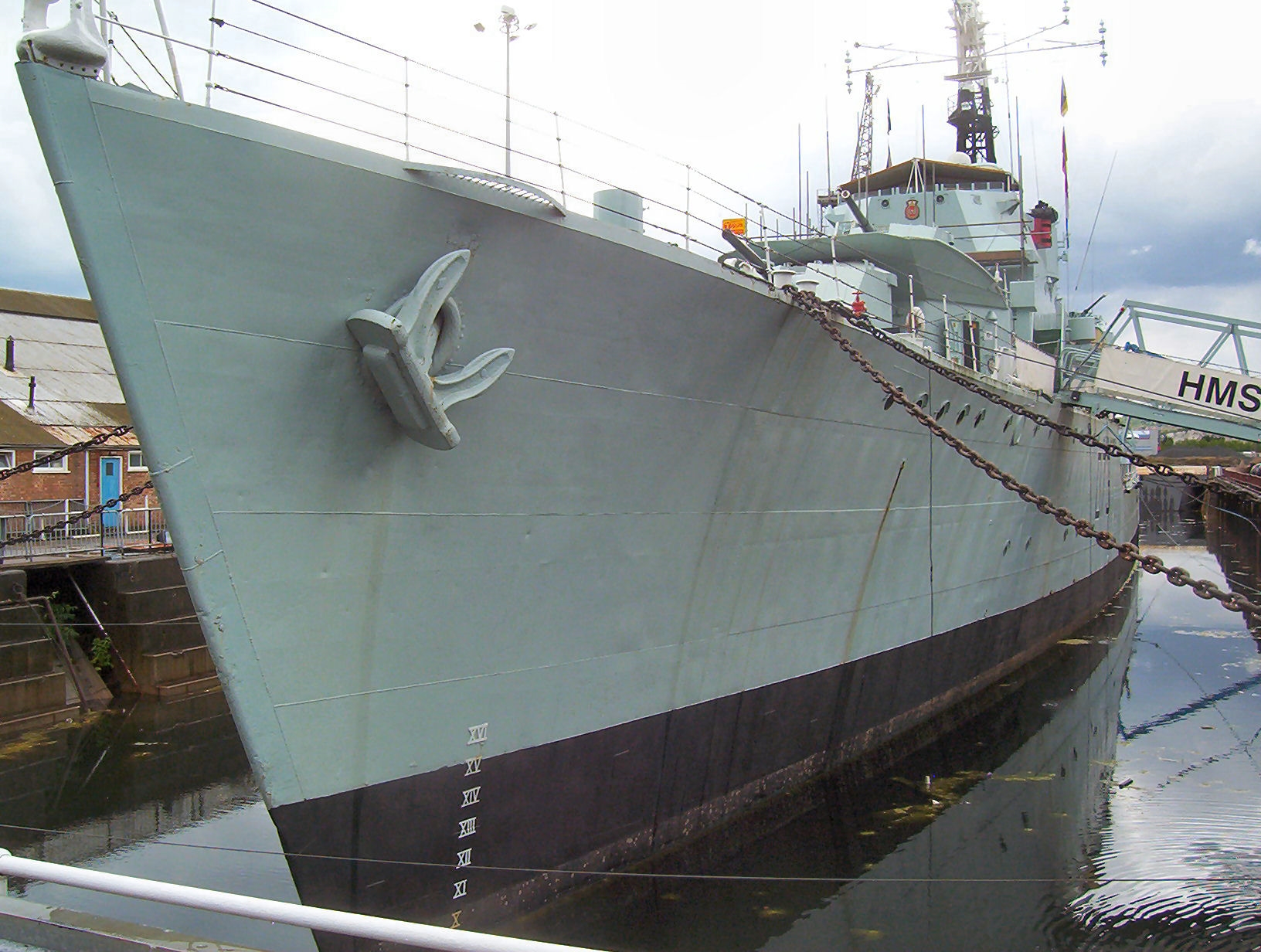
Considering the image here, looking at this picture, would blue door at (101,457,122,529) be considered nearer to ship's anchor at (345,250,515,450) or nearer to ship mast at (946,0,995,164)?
ship's anchor at (345,250,515,450)

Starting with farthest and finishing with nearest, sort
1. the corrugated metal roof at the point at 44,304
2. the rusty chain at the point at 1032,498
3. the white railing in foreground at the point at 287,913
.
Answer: the corrugated metal roof at the point at 44,304
the rusty chain at the point at 1032,498
the white railing in foreground at the point at 287,913

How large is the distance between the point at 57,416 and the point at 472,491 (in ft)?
55.9

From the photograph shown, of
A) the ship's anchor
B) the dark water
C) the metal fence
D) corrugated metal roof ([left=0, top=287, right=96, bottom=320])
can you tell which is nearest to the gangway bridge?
the dark water

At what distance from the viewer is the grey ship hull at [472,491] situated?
12.6 ft

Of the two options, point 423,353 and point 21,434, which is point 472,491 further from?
point 21,434

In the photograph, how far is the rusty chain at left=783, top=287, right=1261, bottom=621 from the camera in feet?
15.7

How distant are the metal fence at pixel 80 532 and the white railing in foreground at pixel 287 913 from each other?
1238 centimetres

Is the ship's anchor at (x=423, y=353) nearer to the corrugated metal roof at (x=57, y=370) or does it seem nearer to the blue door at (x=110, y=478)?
the blue door at (x=110, y=478)


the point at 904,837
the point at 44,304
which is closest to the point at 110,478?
the point at 44,304

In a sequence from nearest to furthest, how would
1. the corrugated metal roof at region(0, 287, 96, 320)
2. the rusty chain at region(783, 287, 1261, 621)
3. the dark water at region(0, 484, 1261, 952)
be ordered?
the rusty chain at region(783, 287, 1261, 621) < the dark water at region(0, 484, 1261, 952) < the corrugated metal roof at region(0, 287, 96, 320)

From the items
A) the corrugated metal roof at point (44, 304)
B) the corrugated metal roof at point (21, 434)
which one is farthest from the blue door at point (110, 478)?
the corrugated metal roof at point (44, 304)

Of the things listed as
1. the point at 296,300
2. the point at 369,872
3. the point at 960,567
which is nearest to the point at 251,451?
the point at 296,300

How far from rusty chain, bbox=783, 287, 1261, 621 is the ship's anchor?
8.51 feet

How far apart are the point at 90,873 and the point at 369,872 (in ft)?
7.29
